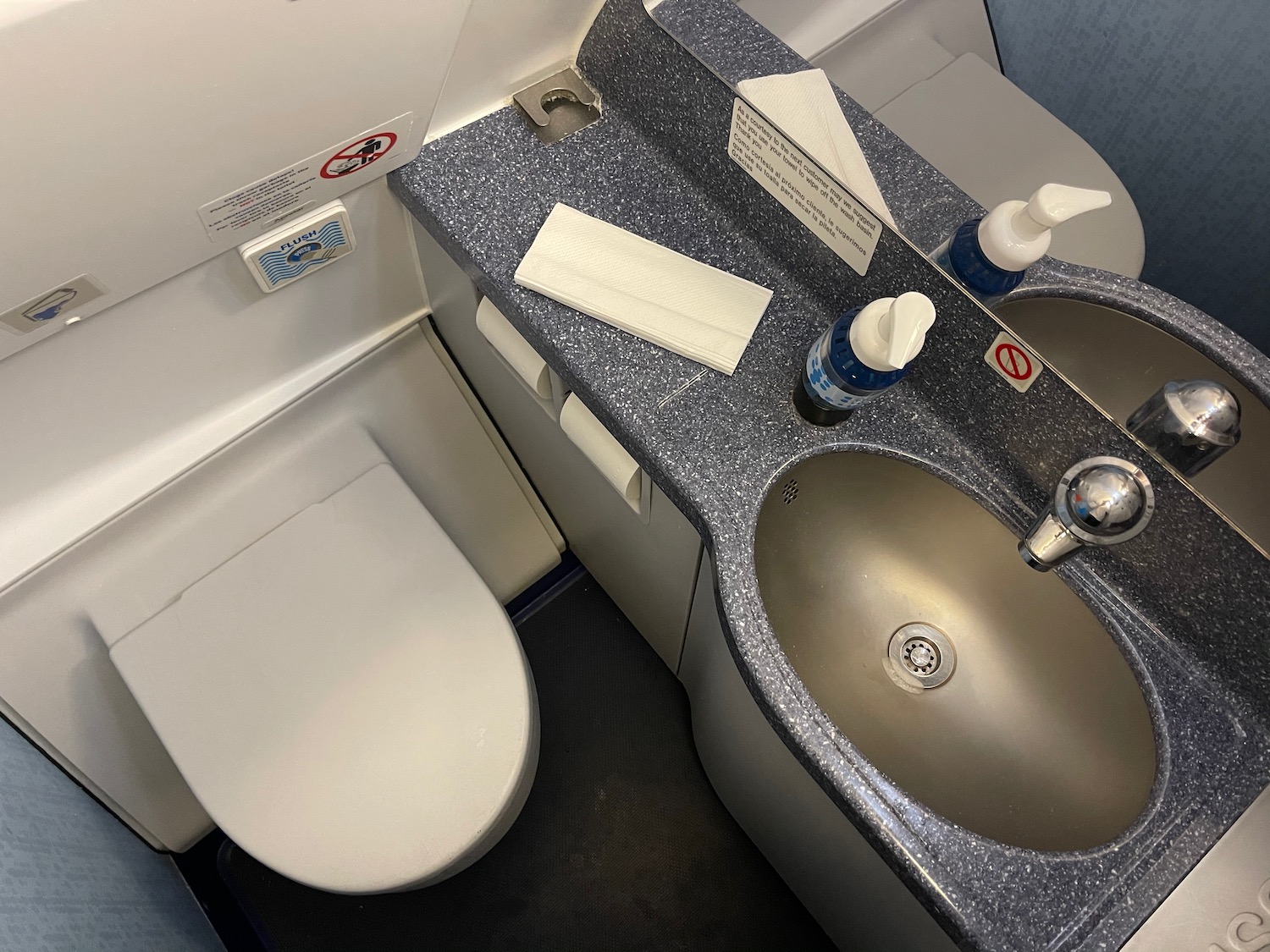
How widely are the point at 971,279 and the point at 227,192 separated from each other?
28.7 inches

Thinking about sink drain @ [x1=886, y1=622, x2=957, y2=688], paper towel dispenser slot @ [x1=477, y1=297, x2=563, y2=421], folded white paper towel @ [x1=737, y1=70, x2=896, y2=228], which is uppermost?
folded white paper towel @ [x1=737, y1=70, x2=896, y2=228]

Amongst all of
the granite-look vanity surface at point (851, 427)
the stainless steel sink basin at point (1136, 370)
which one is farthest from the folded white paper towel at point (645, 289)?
the stainless steel sink basin at point (1136, 370)

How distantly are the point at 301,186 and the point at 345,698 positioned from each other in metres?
0.64

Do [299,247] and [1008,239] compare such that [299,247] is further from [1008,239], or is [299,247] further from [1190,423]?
[1190,423]

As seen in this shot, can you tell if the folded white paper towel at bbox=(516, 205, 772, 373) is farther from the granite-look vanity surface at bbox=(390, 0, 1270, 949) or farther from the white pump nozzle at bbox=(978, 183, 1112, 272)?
the white pump nozzle at bbox=(978, 183, 1112, 272)

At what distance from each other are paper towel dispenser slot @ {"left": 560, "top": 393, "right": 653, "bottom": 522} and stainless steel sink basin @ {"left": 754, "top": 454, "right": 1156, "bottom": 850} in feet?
0.51

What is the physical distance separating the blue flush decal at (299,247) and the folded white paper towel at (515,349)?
0.65ft

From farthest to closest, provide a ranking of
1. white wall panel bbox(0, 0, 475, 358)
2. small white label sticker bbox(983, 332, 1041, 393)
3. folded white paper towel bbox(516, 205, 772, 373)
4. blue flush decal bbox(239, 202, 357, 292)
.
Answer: blue flush decal bbox(239, 202, 357, 292)
folded white paper towel bbox(516, 205, 772, 373)
small white label sticker bbox(983, 332, 1041, 393)
white wall panel bbox(0, 0, 475, 358)

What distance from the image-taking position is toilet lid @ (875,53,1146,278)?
2.17 feet

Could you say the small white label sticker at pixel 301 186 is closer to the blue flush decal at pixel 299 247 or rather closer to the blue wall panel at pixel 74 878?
the blue flush decal at pixel 299 247

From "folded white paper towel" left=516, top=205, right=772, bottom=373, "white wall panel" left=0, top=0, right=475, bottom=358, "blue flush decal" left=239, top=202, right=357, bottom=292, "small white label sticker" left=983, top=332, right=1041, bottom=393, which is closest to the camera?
"white wall panel" left=0, top=0, right=475, bottom=358

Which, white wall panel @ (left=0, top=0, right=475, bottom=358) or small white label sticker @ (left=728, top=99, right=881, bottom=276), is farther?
small white label sticker @ (left=728, top=99, right=881, bottom=276)

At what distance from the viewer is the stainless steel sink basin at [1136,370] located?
0.61 meters

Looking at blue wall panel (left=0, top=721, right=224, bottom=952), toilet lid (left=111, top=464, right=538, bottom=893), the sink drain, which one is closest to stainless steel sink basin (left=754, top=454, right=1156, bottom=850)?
the sink drain
